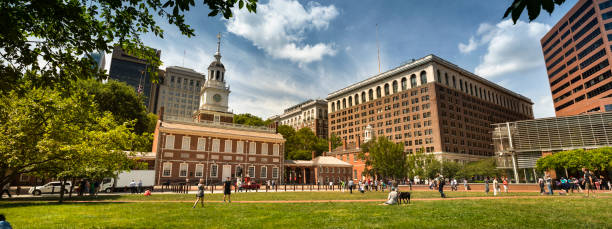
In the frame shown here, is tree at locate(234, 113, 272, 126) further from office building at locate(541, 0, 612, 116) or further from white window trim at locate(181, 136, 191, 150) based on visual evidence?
office building at locate(541, 0, 612, 116)

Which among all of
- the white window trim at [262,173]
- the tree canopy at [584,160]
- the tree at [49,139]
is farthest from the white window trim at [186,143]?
the tree canopy at [584,160]

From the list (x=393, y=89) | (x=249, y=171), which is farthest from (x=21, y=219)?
(x=393, y=89)

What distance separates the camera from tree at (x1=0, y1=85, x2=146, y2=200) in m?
13.5

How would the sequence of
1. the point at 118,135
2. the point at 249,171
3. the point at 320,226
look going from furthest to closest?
the point at 249,171
the point at 118,135
the point at 320,226

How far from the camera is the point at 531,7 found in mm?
3189

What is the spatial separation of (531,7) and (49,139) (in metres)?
19.4

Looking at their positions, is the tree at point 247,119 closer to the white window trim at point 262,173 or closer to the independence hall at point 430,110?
the independence hall at point 430,110

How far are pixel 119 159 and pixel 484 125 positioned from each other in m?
93.0

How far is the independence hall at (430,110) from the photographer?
73.4m

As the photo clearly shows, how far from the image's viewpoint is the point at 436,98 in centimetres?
7475

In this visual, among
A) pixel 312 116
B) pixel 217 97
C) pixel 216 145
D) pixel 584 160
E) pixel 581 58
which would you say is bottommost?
pixel 584 160

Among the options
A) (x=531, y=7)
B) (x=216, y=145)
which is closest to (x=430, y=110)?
(x=216, y=145)

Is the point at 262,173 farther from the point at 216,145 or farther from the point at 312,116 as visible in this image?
the point at 312,116

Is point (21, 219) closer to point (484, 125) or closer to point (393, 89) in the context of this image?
point (393, 89)
